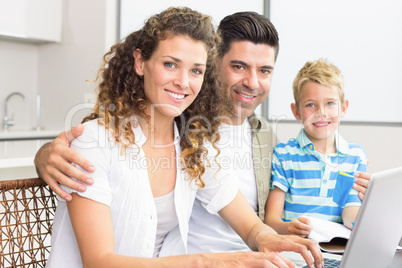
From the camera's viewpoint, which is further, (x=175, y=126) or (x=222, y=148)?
(x=222, y=148)

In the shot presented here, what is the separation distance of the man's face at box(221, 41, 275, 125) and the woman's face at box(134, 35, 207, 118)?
465 mm

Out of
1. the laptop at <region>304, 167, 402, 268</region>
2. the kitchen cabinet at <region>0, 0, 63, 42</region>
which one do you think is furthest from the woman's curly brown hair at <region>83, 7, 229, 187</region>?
the kitchen cabinet at <region>0, 0, 63, 42</region>

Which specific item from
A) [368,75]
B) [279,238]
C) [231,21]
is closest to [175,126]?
[279,238]

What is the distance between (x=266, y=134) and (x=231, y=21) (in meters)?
0.49

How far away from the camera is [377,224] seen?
0.86 meters

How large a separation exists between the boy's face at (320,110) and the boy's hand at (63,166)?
91 centimetres

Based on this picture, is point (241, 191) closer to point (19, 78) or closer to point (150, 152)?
point (150, 152)

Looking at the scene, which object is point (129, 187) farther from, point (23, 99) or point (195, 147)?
point (23, 99)

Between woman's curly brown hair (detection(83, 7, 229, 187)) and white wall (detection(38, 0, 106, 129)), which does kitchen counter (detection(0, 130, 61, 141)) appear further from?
woman's curly brown hair (detection(83, 7, 229, 187))

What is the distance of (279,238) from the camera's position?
118 centimetres

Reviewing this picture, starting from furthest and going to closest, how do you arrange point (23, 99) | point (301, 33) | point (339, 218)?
A: point (23, 99), point (301, 33), point (339, 218)

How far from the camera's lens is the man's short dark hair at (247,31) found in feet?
5.89

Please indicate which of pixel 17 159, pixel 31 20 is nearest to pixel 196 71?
pixel 17 159

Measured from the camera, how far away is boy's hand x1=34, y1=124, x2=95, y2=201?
1.08 m
